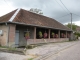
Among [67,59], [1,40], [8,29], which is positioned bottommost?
[67,59]

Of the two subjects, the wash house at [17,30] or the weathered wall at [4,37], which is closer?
the wash house at [17,30]

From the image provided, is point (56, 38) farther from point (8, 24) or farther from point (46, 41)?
point (8, 24)

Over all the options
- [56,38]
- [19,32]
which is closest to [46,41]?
[56,38]

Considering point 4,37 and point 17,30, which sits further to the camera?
point 17,30

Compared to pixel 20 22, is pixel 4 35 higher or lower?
lower

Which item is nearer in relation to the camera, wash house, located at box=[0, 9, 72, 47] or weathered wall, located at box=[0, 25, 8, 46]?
wash house, located at box=[0, 9, 72, 47]

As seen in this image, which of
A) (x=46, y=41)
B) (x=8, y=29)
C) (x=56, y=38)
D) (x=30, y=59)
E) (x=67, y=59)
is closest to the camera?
(x=30, y=59)

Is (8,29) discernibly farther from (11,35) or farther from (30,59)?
(30,59)

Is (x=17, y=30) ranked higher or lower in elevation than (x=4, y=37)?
higher

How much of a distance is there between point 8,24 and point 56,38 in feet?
40.0

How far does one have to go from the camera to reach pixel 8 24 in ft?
46.8

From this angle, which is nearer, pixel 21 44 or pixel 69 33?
pixel 21 44

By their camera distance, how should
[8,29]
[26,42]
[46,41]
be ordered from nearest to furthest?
[8,29] → [26,42] → [46,41]

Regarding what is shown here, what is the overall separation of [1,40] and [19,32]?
117 inches
